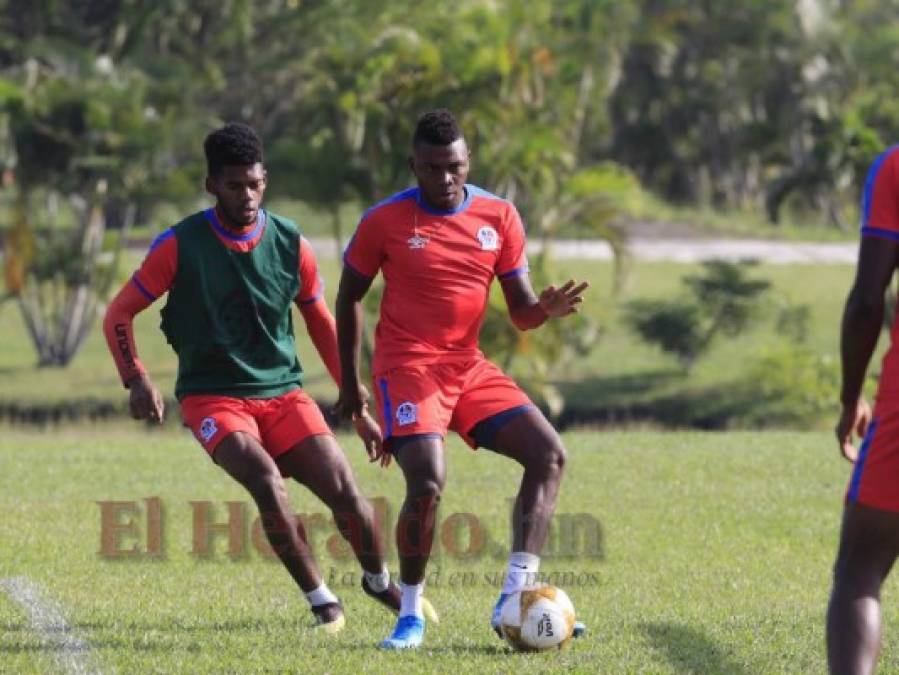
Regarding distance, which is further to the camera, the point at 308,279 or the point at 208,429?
the point at 308,279

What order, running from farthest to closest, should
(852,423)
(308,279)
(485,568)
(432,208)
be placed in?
(485,568)
(308,279)
(432,208)
(852,423)

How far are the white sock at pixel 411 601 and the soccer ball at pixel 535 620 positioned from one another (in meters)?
0.45

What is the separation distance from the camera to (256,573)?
10.5m

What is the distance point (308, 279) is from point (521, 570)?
165 cm

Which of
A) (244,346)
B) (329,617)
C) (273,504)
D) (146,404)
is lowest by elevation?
(329,617)

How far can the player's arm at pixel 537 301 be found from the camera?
791 cm

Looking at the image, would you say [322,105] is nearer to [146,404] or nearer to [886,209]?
[146,404]

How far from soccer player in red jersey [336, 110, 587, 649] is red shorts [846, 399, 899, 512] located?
2538 mm

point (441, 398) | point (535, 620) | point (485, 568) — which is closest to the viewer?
point (535, 620)

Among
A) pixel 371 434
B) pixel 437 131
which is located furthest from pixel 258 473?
pixel 437 131

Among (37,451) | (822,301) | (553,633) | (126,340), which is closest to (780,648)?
(553,633)

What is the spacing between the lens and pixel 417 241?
8.09 metres

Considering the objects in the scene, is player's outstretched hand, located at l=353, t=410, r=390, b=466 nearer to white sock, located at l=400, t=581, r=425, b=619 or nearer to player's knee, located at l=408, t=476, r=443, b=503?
player's knee, located at l=408, t=476, r=443, b=503


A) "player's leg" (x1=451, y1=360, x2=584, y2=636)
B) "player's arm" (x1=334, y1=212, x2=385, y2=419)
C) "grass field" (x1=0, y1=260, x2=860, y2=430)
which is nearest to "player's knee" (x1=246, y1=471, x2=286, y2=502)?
"player's arm" (x1=334, y1=212, x2=385, y2=419)
